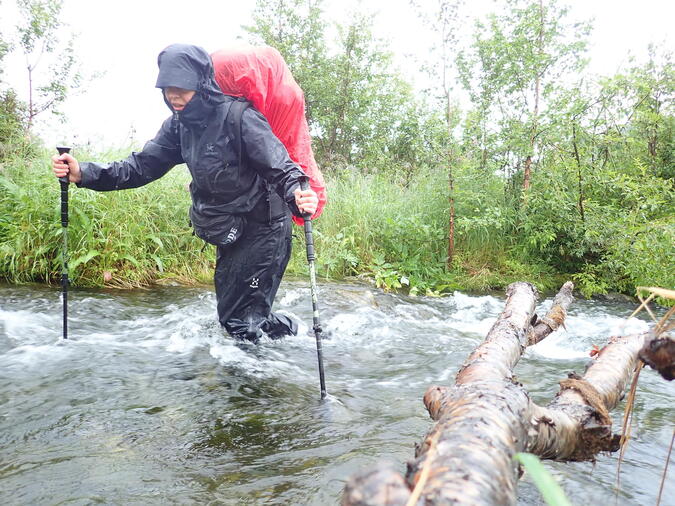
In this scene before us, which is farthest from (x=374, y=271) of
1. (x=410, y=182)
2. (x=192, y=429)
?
(x=192, y=429)

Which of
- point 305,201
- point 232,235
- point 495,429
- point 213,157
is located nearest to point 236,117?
point 213,157

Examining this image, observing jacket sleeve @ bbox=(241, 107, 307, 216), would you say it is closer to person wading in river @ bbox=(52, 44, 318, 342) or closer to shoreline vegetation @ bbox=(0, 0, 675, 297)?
person wading in river @ bbox=(52, 44, 318, 342)

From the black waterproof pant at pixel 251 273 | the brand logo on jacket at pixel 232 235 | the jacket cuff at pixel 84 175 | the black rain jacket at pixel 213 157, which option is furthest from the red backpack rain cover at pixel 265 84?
the jacket cuff at pixel 84 175

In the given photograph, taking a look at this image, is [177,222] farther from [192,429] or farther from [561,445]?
[561,445]

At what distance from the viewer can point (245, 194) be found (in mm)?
3676

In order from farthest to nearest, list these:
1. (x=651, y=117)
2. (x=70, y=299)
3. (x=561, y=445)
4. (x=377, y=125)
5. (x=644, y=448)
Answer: (x=377, y=125), (x=651, y=117), (x=70, y=299), (x=644, y=448), (x=561, y=445)

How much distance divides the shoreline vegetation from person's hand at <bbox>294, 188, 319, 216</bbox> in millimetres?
3620

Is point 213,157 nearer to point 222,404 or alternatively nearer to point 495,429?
point 222,404

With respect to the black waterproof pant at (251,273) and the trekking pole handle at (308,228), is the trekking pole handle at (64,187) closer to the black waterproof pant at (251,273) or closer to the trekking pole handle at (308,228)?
the black waterproof pant at (251,273)

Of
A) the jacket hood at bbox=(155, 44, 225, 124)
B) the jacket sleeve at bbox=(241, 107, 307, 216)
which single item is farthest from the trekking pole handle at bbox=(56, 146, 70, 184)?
the jacket sleeve at bbox=(241, 107, 307, 216)

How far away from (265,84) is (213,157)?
28.2 inches

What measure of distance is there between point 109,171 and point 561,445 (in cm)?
381

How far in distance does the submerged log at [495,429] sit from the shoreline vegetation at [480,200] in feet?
17.2

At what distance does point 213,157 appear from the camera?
3.41 meters
